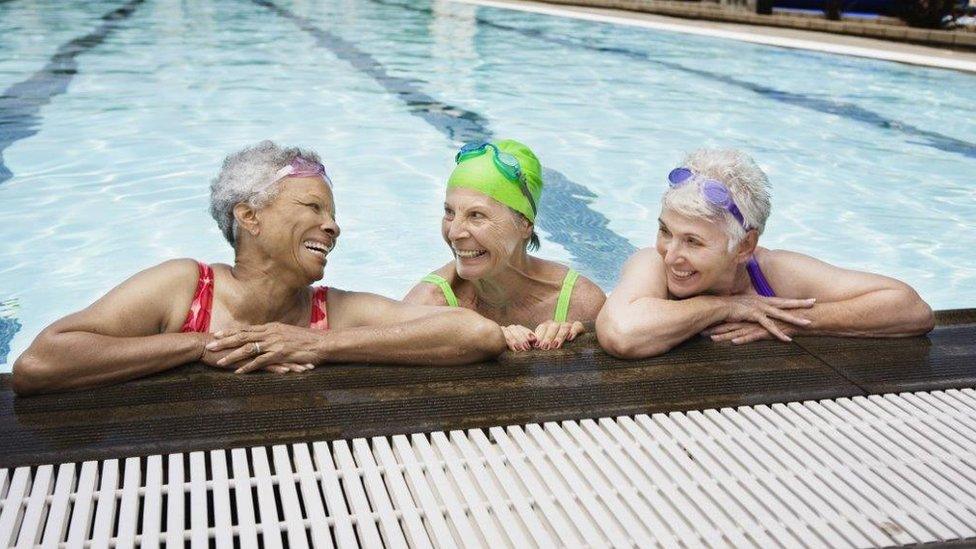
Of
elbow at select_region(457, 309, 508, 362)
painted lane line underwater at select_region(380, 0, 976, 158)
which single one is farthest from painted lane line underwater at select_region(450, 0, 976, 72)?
elbow at select_region(457, 309, 508, 362)

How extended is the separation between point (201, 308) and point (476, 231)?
1026 mm

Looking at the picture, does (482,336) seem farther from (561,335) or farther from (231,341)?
(231,341)

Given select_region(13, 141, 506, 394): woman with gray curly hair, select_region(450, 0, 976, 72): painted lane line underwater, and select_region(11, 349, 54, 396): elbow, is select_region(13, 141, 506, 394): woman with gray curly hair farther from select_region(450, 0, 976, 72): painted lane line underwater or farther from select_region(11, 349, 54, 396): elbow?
select_region(450, 0, 976, 72): painted lane line underwater

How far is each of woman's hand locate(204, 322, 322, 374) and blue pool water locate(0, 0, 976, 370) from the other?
240 cm

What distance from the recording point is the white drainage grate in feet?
7.06

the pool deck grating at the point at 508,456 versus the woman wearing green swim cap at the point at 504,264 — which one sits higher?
the woman wearing green swim cap at the point at 504,264

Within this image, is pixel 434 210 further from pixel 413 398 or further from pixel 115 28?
pixel 115 28

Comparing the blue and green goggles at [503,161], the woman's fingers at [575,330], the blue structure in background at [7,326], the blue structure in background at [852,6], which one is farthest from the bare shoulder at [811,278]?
the blue structure in background at [852,6]

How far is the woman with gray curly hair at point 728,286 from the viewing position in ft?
10.7

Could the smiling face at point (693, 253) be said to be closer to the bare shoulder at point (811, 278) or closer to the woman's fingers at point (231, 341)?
the bare shoulder at point (811, 278)

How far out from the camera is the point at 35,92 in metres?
10.7

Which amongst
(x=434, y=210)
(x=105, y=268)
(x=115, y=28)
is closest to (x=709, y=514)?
(x=105, y=268)

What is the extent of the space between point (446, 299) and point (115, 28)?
582 inches

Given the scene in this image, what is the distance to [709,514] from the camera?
226 cm
